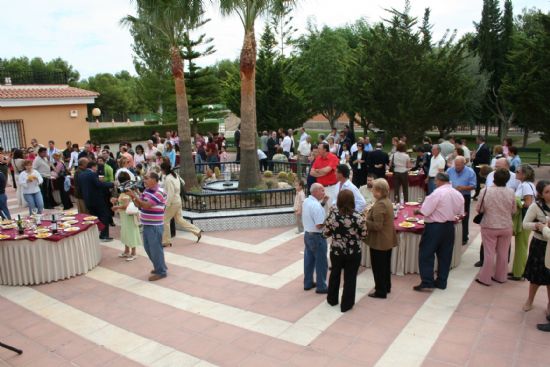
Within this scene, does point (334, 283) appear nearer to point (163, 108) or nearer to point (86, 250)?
point (86, 250)

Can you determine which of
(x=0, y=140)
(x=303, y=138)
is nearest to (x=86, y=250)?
(x=303, y=138)

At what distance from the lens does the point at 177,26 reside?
1246 cm

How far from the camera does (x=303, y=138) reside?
653 inches

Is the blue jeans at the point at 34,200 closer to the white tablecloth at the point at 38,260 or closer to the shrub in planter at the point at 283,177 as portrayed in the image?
the white tablecloth at the point at 38,260

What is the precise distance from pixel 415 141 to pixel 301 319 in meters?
21.0

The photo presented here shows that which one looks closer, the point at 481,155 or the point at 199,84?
the point at 481,155

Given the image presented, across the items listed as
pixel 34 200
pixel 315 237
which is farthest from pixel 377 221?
pixel 34 200

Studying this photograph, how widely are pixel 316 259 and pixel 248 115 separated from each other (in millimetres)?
6181

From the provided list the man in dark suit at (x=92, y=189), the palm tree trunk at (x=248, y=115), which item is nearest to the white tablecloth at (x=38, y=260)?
the man in dark suit at (x=92, y=189)

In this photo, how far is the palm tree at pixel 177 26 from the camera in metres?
11.8

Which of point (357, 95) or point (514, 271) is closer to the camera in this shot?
point (514, 271)

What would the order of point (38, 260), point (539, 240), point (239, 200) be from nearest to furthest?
point (539, 240) < point (38, 260) < point (239, 200)

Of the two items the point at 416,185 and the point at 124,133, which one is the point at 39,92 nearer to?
the point at 124,133

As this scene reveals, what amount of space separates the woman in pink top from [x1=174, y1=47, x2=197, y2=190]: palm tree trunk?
26.4 ft
